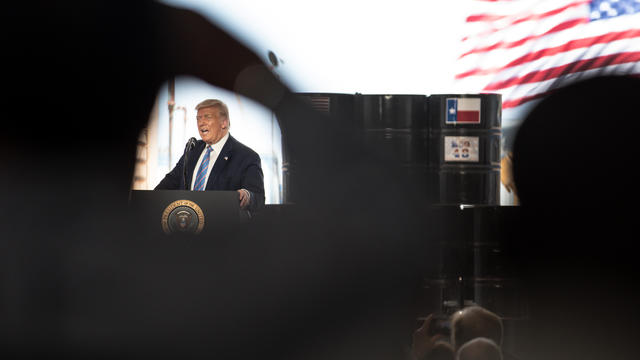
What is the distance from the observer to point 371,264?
2348 millimetres

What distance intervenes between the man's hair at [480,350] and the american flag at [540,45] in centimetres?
138

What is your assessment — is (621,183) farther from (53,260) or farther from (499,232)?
(53,260)


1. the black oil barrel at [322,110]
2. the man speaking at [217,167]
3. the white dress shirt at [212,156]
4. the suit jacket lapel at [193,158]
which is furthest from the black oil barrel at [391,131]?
the suit jacket lapel at [193,158]

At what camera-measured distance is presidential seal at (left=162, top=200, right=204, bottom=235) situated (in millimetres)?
2100

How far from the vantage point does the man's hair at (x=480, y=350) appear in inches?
82.1

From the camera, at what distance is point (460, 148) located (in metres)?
2.41

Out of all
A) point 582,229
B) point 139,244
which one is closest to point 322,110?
point 139,244

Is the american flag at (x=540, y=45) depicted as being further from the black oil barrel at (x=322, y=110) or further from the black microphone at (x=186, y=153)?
the black microphone at (x=186, y=153)

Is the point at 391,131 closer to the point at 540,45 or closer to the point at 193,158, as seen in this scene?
the point at 193,158

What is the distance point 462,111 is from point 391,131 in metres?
0.34

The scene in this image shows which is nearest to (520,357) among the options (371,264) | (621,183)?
(371,264)

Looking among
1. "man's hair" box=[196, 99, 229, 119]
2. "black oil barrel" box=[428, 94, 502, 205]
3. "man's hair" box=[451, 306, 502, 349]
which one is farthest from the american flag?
"man's hair" box=[196, 99, 229, 119]

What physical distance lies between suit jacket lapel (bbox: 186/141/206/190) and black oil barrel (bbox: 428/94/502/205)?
1.09 metres

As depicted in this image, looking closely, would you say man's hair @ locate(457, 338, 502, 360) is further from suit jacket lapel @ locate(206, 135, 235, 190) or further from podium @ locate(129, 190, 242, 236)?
suit jacket lapel @ locate(206, 135, 235, 190)
